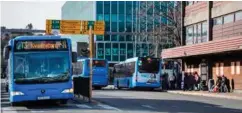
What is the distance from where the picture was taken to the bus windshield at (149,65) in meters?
45.1

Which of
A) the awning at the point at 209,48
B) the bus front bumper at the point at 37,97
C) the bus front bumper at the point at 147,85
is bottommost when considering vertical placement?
the bus front bumper at the point at 147,85

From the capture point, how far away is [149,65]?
4519 centimetres

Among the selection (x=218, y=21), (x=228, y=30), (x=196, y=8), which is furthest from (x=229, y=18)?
(x=196, y=8)

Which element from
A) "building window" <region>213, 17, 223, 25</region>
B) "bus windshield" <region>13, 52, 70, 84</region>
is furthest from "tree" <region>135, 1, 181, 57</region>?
"bus windshield" <region>13, 52, 70, 84</region>

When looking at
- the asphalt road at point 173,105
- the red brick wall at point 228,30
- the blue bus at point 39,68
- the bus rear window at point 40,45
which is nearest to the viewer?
the asphalt road at point 173,105

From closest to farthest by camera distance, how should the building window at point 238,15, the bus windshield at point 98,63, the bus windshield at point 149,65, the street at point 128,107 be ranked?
1. the street at point 128,107
2. the building window at point 238,15
3. the bus windshield at point 149,65
4. the bus windshield at point 98,63

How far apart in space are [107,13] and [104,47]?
228 inches

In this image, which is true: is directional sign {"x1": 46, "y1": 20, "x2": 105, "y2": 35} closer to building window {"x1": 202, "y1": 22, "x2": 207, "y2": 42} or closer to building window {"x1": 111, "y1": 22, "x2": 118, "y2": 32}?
building window {"x1": 202, "y1": 22, "x2": 207, "y2": 42}

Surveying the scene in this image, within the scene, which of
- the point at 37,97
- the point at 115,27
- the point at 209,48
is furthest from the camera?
the point at 115,27

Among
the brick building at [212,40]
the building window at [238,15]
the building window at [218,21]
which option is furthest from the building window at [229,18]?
the building window at [218,21]

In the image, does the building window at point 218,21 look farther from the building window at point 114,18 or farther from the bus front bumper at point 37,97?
the building window at point 114,18

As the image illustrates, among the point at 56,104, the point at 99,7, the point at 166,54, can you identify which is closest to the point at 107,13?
the point at 99,7

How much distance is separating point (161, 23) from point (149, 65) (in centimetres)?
1255

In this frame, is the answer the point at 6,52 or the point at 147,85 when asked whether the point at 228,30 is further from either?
the point at 6,52
